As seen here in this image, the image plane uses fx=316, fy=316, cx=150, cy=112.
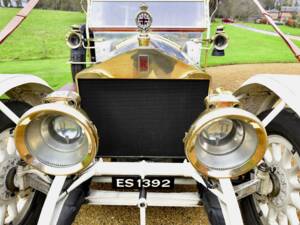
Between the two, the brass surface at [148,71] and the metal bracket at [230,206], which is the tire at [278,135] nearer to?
the metal bracket at [230,206]

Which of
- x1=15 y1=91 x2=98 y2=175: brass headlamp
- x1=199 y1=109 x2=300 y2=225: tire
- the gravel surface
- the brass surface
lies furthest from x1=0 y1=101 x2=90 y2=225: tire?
x1=199 y1=109 x2=300 y2=225: tire

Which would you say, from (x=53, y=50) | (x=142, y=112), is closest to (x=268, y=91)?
(x=142, y=112)

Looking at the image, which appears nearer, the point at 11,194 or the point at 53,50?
the point at 11,194

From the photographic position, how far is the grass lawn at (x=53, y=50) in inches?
386

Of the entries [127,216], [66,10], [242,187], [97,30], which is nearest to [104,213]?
[127,216]

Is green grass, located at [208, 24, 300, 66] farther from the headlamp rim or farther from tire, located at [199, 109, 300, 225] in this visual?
the headlamp rim

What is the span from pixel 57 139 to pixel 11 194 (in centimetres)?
71

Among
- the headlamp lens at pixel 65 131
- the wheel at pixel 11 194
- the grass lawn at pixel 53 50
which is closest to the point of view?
the headlamp lens at pixel 65 131

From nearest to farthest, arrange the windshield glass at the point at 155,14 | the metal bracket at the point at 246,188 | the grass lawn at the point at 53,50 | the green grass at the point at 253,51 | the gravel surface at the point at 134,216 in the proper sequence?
the metal bracket at the point at 246,188
the gravel surface at the point at 134,216
the windshield glass at the point at 155,14
the grass lawn at the point at 53,50
the green grass at the point at 253,51

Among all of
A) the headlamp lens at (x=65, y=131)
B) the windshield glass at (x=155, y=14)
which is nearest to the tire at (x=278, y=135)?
the headlamp lens at (x=65, y=131)

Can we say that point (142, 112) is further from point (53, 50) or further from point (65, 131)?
point (53, 50)

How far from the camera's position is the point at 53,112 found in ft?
4.97

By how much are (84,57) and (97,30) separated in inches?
37.4

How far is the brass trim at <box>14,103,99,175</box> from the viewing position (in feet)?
4.89
